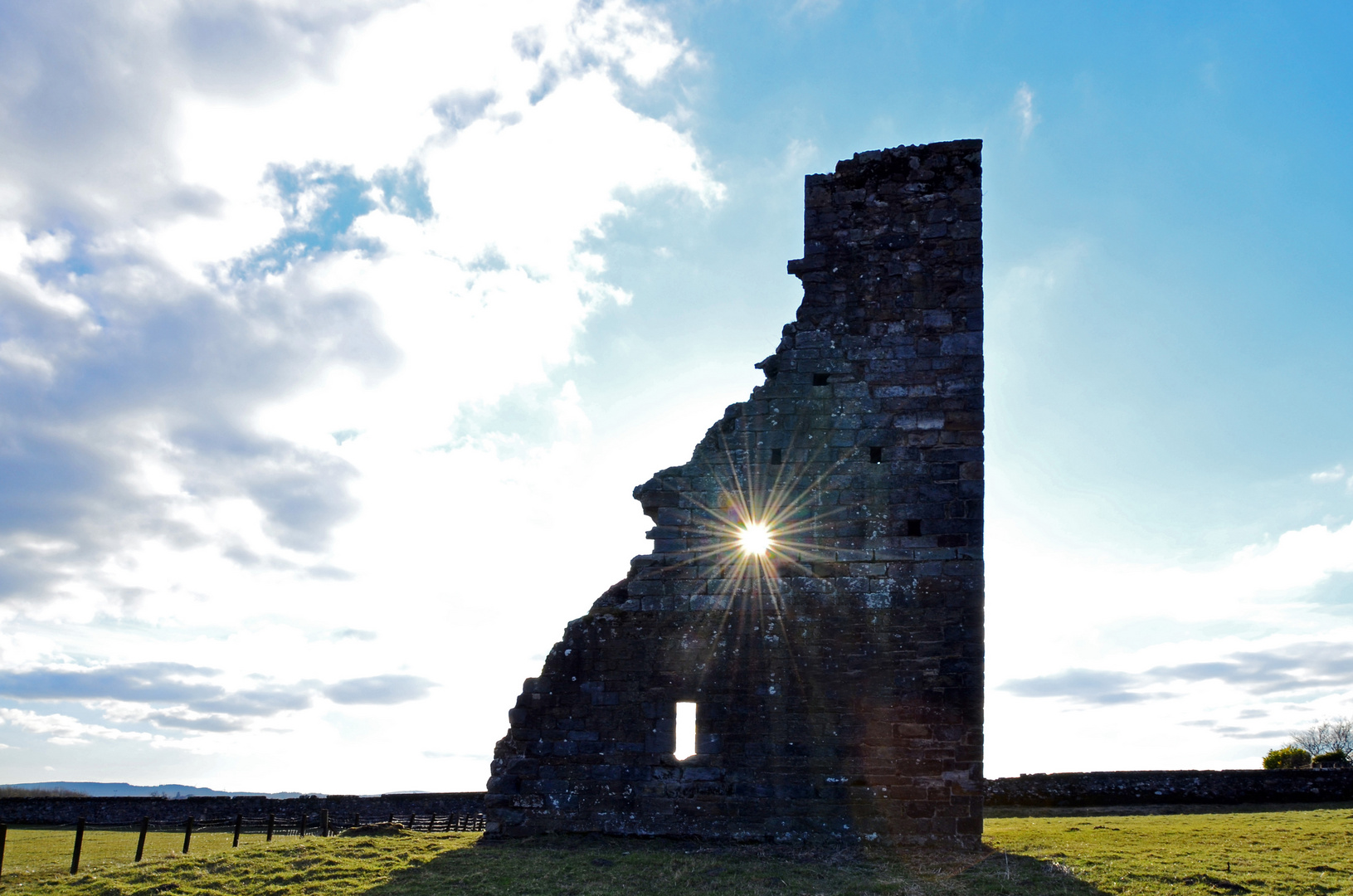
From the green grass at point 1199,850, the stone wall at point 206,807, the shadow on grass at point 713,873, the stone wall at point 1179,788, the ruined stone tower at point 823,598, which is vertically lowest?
the stone wall at point 206,807

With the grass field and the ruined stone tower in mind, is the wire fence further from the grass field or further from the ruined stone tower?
the ruined stone tower

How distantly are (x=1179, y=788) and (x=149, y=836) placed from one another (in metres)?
23.0

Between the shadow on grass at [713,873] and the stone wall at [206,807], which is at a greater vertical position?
the shadow on grass at [713,873]

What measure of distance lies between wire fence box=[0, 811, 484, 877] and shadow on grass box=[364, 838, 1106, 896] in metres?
3.96

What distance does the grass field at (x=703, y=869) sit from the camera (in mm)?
9078

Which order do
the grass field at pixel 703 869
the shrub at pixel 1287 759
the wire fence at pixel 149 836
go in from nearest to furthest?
the grass field at pixel 703 869, the wire fence at pixel 149 836, the shrub at pixel 1287 759

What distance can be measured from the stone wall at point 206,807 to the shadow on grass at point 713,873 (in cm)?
1808

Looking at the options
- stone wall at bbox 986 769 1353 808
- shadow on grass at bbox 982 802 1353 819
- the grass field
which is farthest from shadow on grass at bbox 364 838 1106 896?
stone wall at bbox 986 769 1353 808

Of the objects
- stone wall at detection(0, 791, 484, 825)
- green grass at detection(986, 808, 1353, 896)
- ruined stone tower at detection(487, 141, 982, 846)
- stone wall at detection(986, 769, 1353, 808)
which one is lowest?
stone wall at detection(0, 791, 484, 825)

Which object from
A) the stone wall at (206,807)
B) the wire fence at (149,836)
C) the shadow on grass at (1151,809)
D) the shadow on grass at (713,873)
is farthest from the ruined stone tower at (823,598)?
the stone wall at (206,807)

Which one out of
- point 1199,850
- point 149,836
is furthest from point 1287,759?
point 149,836

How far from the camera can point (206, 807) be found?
27203 mm

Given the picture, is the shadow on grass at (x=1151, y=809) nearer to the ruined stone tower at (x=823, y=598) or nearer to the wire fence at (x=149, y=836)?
the ruined stone tower at (x=823, y=598)

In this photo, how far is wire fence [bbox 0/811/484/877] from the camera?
43.2 feet
